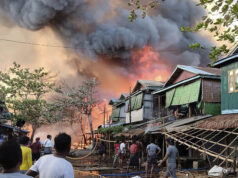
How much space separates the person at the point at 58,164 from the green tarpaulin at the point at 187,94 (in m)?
15.7

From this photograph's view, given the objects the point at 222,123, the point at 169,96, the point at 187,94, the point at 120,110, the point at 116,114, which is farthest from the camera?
the point at 116,114

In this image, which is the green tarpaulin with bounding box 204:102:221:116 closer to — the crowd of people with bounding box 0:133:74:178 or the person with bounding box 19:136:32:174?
the person with bounding box 19:136:32:174

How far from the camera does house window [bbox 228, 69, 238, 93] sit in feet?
51.2

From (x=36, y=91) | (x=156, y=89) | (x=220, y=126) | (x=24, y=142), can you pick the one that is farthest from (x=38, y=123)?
(x=24, y=142)

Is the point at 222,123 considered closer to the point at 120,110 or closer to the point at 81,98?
the point at 120,110

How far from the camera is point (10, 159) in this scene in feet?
8.64

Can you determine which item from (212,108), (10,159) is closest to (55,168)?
(10,159)

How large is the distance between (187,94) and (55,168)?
1710cm

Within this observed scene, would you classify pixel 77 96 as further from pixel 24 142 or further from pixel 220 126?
pixel 24 142

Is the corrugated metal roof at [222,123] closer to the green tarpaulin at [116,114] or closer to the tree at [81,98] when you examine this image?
the green tarpaulin at [116,114]

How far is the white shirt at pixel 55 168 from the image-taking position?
3270 mm

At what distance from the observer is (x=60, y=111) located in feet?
123

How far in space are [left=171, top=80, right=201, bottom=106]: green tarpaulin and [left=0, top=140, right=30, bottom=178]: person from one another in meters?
16.6

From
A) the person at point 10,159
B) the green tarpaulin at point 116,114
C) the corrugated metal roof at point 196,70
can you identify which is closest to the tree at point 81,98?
the green tarpaulin at point 116,114
